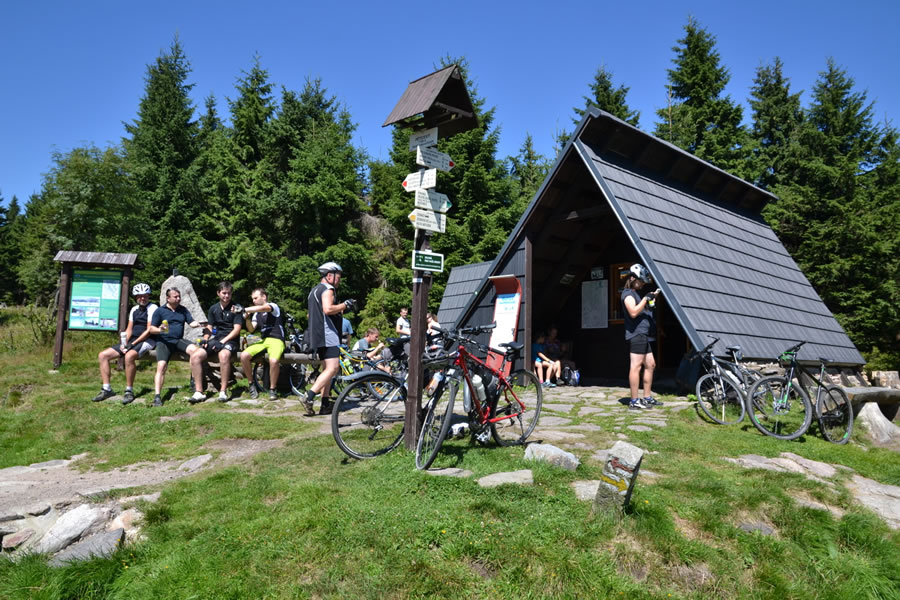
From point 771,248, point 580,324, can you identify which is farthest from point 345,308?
point 771,248

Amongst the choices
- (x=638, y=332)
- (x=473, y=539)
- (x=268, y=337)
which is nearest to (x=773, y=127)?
(x=638, y=332)

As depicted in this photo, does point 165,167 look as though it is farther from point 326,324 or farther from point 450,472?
point 450,472

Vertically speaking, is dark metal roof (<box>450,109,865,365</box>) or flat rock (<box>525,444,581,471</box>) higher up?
dark metal roof (<box>450,109,865,365</box>)

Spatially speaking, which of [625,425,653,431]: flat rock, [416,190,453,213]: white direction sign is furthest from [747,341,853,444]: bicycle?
[416,190,453,213]: white direction sign

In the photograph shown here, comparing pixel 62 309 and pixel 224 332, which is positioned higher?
pixel 62 309

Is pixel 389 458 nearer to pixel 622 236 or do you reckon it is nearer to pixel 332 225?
pixel 622 236

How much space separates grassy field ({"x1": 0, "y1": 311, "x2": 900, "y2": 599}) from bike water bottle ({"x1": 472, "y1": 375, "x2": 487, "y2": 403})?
460 millimetres

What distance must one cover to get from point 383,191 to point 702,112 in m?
14.9

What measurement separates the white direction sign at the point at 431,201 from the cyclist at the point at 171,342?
5003 mm

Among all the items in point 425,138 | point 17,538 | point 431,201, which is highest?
point 425,138

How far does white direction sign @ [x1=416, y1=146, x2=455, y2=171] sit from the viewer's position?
5.02 m

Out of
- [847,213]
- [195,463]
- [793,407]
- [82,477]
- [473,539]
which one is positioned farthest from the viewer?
[847,213]

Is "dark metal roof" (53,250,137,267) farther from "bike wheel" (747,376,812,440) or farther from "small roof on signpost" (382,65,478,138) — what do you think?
"bike wheel" (747,376,812,440)

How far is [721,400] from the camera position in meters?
7.04
